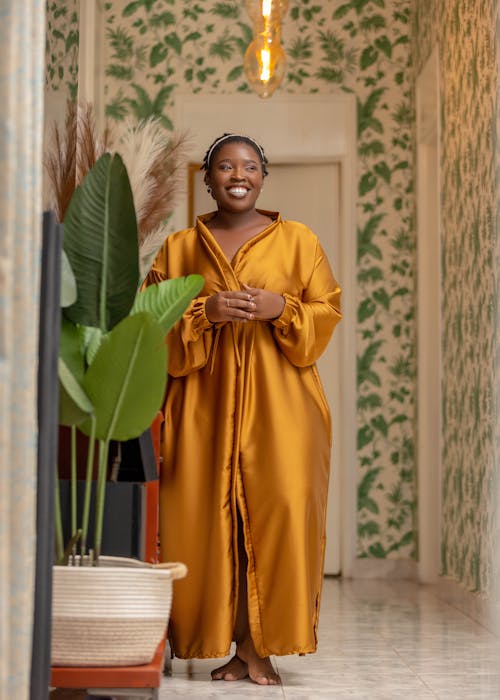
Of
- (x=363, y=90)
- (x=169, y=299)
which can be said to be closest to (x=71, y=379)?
(x=169, y=299)

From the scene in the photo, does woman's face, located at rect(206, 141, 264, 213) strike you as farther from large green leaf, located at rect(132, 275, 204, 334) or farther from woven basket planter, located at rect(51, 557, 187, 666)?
woven basket planter, located at rect(51, 557, 187, 666)

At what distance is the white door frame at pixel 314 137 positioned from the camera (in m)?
5.59

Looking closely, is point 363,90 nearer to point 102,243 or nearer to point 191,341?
point 191,341

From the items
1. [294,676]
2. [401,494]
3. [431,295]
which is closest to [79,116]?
[294,676]

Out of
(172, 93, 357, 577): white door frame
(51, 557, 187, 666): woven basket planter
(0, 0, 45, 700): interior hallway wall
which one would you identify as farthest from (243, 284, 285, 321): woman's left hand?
(172, 93, 357, 577): white door frame

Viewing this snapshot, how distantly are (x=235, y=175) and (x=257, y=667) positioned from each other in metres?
1.34

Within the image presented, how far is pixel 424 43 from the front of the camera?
5.33 meters

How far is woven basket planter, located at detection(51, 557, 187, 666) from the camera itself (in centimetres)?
155

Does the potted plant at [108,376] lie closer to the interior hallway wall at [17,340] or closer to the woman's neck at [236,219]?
the interior hallway wall at [17,340]

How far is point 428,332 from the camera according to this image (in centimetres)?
541

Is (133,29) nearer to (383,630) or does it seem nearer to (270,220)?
(270,220)

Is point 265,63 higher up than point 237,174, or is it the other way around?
point 265,63

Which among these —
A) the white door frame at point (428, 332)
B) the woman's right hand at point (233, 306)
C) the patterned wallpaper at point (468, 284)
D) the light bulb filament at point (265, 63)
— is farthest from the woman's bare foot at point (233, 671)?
the white door frame at point (428, 332)

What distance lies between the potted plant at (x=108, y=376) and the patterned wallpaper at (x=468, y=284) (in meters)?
2.46
